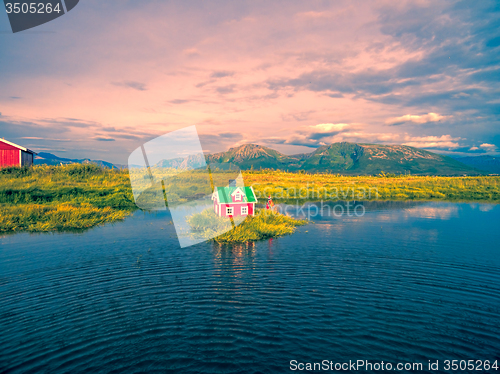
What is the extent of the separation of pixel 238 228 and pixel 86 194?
30165 millimetres

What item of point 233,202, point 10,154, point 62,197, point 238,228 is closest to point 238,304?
point 238,228

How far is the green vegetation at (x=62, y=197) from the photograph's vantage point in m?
29.3

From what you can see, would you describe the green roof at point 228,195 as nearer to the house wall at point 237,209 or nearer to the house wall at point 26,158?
the house wall at point 237,209

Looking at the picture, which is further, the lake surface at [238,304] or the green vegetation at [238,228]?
the green vegetation at [238,228]

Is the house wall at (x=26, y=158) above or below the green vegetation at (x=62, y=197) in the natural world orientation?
above

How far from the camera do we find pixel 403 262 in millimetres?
19172

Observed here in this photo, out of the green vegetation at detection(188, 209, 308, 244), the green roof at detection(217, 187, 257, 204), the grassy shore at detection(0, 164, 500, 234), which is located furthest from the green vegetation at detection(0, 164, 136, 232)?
the green roof at detection(217, 187, 257, 204)

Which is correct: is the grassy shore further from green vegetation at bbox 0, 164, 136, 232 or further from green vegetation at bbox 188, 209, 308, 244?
green vegetation at bbox 188, 209, 308, 244

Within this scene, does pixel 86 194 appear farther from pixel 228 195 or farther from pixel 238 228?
pixel 238 228

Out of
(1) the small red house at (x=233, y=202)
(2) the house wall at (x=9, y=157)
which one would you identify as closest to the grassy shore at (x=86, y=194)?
(2) the house wall at (x=9, y=157)

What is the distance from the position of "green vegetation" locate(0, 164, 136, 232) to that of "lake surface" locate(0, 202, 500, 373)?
5.89 metres

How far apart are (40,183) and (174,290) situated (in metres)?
42.1

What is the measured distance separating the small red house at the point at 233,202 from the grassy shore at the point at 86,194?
105 inches

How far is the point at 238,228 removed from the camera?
82.9 ft
